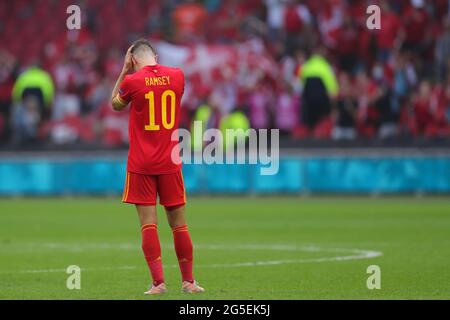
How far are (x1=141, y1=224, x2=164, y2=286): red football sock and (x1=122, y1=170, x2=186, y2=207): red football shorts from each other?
0.25 meters

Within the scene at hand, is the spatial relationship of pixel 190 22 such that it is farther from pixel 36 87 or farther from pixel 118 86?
pixel 118 86

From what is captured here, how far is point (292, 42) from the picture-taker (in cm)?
2933

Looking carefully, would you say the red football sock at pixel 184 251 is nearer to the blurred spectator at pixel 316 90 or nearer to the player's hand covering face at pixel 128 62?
the player's hand covering face at pixel 128 62

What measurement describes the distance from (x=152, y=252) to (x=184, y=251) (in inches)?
13.1

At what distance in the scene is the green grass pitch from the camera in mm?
10836

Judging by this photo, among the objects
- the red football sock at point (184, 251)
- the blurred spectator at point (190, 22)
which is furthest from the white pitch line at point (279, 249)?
the blurred spectator at point (190, 22)

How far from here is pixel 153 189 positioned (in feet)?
34.4

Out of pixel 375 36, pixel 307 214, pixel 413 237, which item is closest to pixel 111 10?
pixel 375 36

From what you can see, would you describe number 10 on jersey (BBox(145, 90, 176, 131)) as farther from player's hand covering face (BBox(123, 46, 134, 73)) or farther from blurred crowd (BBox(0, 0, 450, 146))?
blurred crowd (BBox(0, 0, 450, 146))

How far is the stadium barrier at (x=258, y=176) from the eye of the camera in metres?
25.5

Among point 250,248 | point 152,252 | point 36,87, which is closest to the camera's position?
point 152,252

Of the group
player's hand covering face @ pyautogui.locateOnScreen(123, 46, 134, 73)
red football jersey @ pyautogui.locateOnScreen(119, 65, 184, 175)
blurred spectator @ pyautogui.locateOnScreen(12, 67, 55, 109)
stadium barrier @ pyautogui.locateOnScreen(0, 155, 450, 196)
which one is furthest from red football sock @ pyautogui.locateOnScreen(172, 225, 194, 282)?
blurred spectator @ pyautogui.locateOnScreen(12, 67, 55, 109)

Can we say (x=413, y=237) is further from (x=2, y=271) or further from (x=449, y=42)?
(x=449, y=42)

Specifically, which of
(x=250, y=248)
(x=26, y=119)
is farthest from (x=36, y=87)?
(x=250, y=248)
